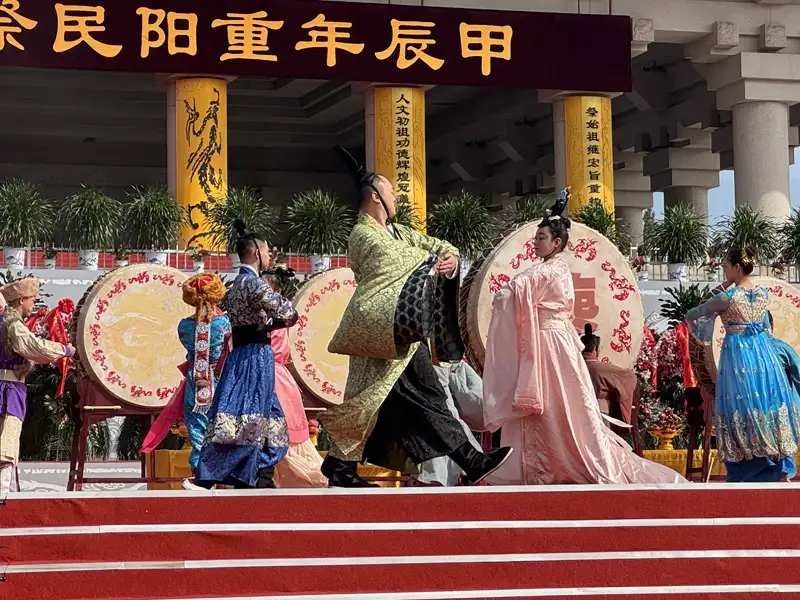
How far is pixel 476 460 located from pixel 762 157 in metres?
14.5

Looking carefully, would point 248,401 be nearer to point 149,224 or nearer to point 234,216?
point 234,216

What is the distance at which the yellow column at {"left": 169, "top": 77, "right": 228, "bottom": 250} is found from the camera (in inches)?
699

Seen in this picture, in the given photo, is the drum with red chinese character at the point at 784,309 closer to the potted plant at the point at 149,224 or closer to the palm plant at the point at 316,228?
the palm plant at the point at 316,228

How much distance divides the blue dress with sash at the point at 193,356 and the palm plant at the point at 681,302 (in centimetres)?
588

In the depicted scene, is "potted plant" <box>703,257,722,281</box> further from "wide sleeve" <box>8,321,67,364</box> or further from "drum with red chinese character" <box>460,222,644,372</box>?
"wide sleeve" <box>8,321,67,364</box>

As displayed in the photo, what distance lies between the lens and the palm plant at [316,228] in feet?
46.6

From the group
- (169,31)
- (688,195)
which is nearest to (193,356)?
(169,31)

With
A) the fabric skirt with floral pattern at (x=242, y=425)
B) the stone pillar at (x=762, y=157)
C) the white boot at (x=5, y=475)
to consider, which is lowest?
the white boot at (x=5, y=475)

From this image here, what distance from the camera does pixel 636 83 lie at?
24.0m

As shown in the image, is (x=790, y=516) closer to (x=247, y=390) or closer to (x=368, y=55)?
(x=247, y=390)

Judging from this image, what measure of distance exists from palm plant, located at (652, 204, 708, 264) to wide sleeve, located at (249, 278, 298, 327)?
8.91 metres

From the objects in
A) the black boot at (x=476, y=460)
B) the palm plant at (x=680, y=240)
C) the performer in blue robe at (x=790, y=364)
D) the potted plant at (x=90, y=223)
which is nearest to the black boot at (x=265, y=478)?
the black boot at (x=476, y=460)

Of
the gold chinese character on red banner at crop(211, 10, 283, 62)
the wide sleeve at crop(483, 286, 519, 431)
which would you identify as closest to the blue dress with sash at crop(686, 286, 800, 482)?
the wide sleeve at crop(483, 286, 519, 431)

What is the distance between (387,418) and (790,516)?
1545 mm
